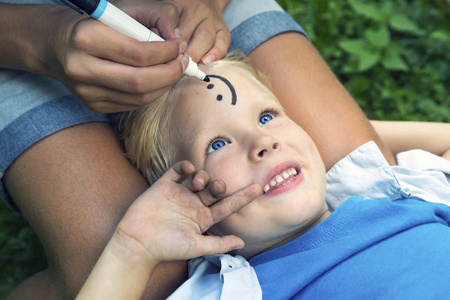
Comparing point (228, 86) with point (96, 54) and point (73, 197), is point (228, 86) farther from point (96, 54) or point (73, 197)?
point (73, 197)

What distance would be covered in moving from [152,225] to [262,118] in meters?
0.52

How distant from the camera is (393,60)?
3.08m

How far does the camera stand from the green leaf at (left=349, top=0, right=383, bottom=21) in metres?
3.13

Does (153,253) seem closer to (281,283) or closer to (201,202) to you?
(201,202)

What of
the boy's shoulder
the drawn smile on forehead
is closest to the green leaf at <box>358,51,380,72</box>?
the boy's shoulder

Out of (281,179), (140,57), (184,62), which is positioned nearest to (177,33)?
(184,62)

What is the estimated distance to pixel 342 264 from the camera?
1516mm

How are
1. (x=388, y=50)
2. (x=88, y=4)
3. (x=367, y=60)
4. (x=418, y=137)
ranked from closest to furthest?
(x=88, y=4) < (x=418, y=137) < (x=367, y=60) < (x=388, y=50)

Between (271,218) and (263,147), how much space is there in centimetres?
21

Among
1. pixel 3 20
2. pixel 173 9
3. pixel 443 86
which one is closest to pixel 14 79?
pixel 3 20

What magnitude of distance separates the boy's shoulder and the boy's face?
186mm

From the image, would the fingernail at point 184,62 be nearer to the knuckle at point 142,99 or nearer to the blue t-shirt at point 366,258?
the knuckle at point 142,99

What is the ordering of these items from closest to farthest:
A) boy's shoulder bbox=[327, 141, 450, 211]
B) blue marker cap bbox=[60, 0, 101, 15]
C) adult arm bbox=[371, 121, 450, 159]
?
blue marker cap bbox=[60, 0, 101, 15]
boy's shoulder bbox=[327, 141, 450, 211]
adult arm bbox=[371, 121, 450, 159]

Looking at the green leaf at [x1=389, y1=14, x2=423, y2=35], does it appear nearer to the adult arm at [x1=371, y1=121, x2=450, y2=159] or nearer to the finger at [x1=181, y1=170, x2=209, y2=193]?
the adult arm at [x1=371, y1=121, x2=450, y2=159]
